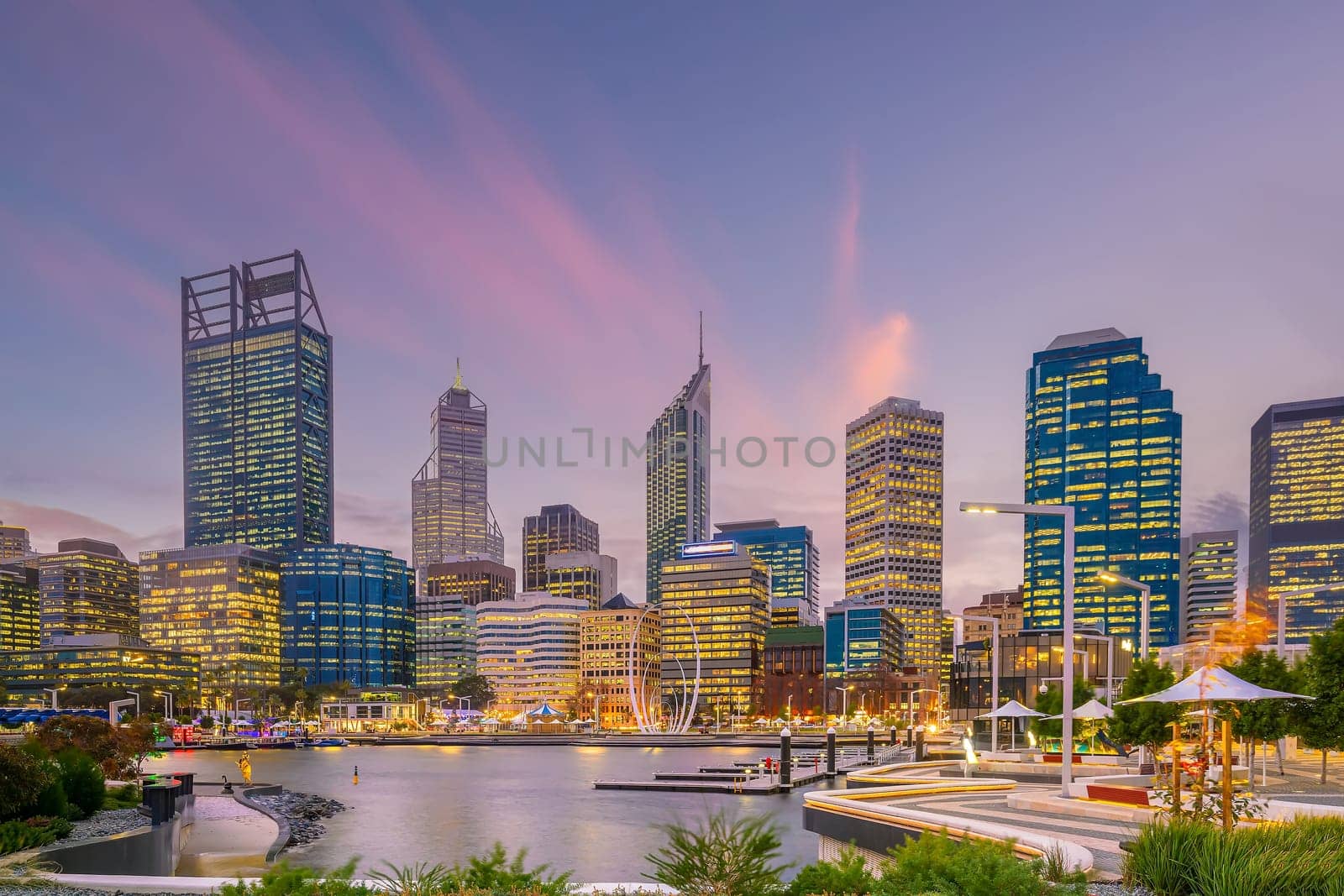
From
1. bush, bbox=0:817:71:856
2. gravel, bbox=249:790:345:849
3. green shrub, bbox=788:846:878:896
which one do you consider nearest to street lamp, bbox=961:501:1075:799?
green shrub, bbox=788:846:878:896

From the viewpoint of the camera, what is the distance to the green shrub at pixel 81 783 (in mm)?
30391

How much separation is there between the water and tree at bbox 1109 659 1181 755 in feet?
41.2

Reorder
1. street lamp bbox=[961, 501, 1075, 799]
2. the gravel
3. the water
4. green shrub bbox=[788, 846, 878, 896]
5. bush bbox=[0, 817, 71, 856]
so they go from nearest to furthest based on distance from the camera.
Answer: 1. green shrub bbox=[788, 846, 878, 896]
2. bush bbox=[0, 817, 71, 856]
3. street lamp bbox=[961, 501, 1075, 799]
4. the water
5. the gravel

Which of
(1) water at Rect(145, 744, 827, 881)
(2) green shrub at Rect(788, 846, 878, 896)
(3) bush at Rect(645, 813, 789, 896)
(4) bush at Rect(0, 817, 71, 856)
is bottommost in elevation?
(1) water at Rect(145, 744, 827, 881)

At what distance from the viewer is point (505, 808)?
62.9m

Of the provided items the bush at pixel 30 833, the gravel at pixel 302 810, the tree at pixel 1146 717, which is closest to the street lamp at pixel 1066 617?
the tree at pixel 1146 717

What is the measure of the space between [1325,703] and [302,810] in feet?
161

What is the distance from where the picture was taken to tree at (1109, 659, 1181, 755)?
113 feet

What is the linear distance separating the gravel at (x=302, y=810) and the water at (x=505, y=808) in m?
0.82

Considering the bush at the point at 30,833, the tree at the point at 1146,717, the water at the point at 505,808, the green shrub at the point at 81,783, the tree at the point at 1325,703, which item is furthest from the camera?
the water at the point at 505,808

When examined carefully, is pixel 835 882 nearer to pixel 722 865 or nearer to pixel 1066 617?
pixel 722 865

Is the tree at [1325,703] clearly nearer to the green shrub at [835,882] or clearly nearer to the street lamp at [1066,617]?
the street lamp at [1066,617]

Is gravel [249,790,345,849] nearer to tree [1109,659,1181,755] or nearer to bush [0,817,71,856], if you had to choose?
bush [0,817,71,856]

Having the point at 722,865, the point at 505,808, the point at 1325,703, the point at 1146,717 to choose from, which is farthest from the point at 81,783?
the point at 1325,703
